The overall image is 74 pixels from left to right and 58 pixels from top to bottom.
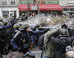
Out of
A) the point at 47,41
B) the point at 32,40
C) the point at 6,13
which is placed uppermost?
the point at 47,41

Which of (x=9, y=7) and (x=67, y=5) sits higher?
(x=67, y=5)

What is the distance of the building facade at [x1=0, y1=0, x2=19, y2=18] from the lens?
33.5 metres

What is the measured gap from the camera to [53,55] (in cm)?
483

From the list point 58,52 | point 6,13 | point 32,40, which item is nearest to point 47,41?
point 58,52

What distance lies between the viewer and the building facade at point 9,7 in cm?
3353

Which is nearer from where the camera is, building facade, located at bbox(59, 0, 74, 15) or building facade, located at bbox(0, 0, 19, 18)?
building facade, located at bbox(0, 0, 19, 18)

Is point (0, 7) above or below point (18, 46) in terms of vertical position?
below

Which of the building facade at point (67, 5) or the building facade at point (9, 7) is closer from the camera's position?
the building facade at point (9, 7)

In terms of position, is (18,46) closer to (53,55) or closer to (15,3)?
(53,55)

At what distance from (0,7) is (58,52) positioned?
30232 millimetres

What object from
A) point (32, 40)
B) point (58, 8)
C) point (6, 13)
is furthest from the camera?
point (6, 13)

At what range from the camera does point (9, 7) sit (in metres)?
34.0

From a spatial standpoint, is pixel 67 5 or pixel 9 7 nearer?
pixel 9 7

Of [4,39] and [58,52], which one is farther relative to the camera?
[4,39]
